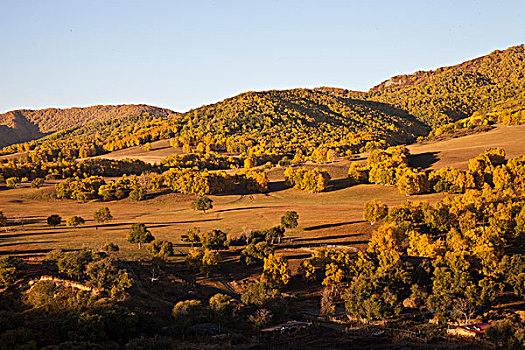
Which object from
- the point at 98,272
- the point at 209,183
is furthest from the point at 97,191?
the point at 98,272

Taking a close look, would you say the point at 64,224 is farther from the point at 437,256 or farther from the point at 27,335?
the point at 437,256

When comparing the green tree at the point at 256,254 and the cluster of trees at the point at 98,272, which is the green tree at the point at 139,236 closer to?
the cluster of trees at the point at 98,272

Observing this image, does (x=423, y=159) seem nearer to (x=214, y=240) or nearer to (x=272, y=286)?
(x=214, y=240)

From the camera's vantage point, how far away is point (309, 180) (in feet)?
452

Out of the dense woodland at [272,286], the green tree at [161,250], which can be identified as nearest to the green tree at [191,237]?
the dense woodland at [272,286]

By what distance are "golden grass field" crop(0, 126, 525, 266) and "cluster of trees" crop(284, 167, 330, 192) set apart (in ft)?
10.4

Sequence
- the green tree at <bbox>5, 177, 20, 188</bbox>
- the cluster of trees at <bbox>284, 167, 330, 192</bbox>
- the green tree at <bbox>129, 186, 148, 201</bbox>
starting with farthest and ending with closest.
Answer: the green tree at <bbox>5, 177, 20, 188</bbox>, the cluster of trees at <bbox>284, 167, 330, 192</bbox>, the green tree at <bbox>129, 186, 148, 201</bbox>

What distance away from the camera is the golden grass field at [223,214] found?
246 feet

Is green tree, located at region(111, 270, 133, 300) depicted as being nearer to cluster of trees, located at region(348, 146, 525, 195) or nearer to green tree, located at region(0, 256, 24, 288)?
green tree, located at region(0, 256, 24, 288)

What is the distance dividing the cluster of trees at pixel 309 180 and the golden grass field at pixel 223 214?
3.17 m

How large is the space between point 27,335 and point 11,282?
59.6 ft

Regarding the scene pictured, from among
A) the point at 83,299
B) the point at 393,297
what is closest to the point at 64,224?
the point at 83,299

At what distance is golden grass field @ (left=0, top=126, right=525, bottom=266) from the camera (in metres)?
75.0

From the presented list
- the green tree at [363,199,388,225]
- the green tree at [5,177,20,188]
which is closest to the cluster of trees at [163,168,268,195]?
the green tree at [5,177,20,188]
